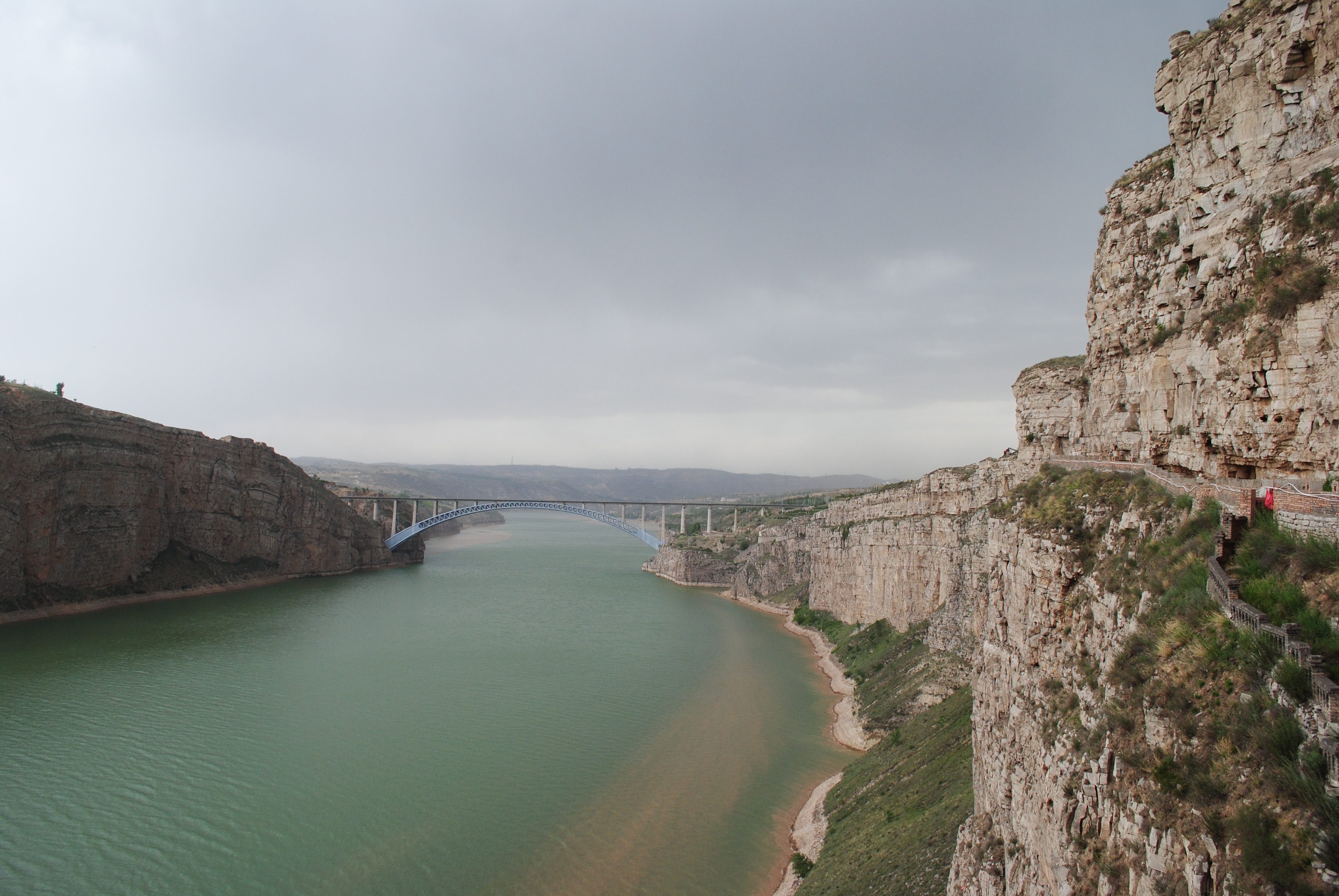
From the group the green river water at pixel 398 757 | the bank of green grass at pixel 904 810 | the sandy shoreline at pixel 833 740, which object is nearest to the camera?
the bank of green grass at pixel 904 810

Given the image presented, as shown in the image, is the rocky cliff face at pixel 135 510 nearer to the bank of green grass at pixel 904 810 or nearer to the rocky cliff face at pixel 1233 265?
the bank of green grass at pixel 904 810

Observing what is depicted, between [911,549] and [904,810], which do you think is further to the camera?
[911,549]

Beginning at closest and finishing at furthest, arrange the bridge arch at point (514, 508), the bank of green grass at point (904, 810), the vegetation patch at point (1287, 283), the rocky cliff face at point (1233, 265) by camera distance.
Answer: the vegetation patch at point (1287, 283) → the rocky cliff face at point (1233, 265) → the bank of green grass at point (904, 810) → the bridge arch at point (514, 508)

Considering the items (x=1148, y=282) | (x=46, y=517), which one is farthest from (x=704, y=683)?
(x=46, y=517)

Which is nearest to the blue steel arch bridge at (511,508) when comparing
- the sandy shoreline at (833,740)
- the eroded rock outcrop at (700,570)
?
the eroded rock outcrop at (700,570)

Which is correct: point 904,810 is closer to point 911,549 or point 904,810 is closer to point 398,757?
point 398,757

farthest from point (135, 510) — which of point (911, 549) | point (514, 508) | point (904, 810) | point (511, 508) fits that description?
point (904, 810)
